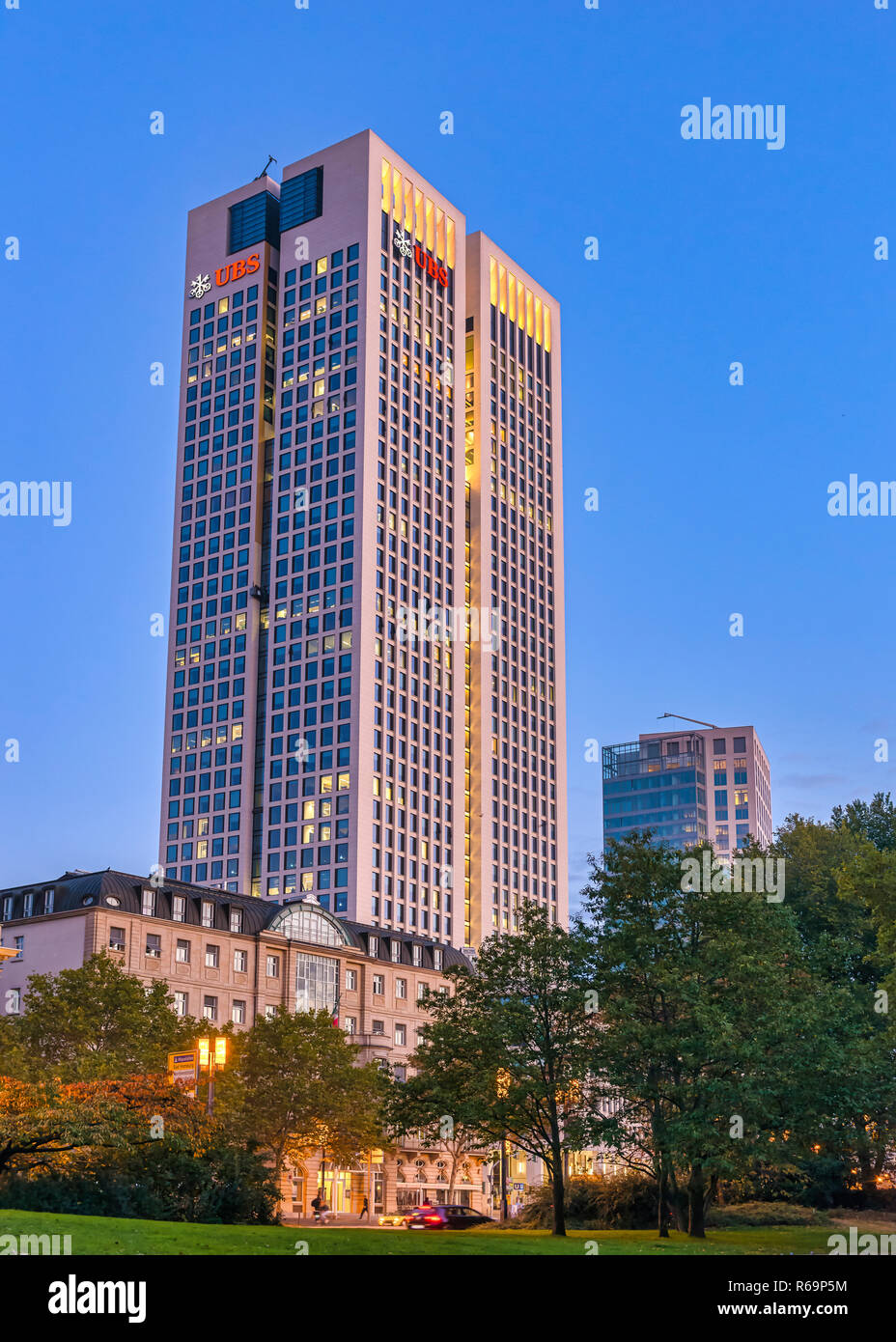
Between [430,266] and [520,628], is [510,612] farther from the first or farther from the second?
[430,266]

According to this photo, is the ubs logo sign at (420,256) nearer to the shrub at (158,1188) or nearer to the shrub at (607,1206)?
the shrub at (607,1206)

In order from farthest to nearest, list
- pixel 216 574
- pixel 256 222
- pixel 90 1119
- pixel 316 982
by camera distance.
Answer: pixel 256 222
pixel 216 574
pixel 316 982
pixel 90 1119

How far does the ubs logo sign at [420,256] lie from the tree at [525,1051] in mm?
130617

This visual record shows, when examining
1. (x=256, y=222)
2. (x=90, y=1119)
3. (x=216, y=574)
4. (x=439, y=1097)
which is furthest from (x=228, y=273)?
(x=90, y=1119)

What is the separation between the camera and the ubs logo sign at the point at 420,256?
170000 mm

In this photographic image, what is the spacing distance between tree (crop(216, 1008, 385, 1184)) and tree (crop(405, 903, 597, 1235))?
18685 millimetres

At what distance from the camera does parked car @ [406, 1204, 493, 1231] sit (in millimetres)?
60875

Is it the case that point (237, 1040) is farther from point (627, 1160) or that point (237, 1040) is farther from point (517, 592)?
point (517, 592)

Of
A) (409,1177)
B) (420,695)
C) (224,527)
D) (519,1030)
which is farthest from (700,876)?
(224,527)

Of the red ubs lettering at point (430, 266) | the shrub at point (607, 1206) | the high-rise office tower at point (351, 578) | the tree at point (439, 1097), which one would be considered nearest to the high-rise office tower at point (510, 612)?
the high-rise office tower at point (351, 578)

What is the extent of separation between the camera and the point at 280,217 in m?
174

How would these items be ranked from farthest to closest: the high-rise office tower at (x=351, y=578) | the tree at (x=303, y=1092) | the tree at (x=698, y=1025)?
the high-rise office tower at (x=351, y=578)
the tree at (x=303, y=1092)
the tree at (x=698, y=1025)

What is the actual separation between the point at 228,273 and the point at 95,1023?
421ft

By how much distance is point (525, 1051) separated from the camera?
51.7m
